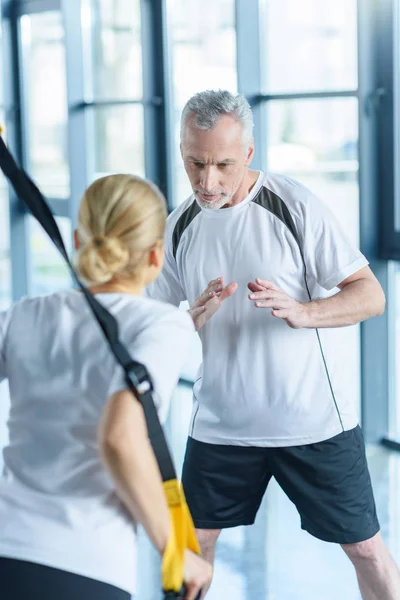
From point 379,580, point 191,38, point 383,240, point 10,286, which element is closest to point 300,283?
point 379,580

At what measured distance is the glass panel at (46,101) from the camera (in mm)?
5941

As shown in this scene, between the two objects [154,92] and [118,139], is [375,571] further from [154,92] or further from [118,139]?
[118,139]

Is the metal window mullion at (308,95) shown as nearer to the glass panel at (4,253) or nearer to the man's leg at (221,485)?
the man's leg at (221,485)

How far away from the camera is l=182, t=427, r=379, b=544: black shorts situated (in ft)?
6.75

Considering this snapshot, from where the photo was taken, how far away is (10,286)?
22.4ft

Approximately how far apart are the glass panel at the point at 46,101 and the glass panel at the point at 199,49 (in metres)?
1.28

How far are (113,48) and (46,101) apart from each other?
1.03 m

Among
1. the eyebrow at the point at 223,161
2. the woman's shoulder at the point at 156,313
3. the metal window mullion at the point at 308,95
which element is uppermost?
the metal window mullion at the point at 308,95

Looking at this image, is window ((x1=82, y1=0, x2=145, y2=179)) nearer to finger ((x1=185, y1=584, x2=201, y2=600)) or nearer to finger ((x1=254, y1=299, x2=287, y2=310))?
finger ((x1=254, y1=299, x2=287, y2=310))

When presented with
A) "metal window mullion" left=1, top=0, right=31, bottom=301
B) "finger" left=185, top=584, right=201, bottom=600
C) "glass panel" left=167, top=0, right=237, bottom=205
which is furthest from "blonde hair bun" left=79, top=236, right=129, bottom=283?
"metal window mullion" left=1, top=0, right=31, bottom=301

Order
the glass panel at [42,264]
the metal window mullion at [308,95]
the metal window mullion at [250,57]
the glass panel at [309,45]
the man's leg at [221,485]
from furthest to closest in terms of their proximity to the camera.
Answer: the glass panel at [42,264] < the metal window mullion at [250,57] < the glass panel at [309,45] < the metal window mullion at [308,95] < the man's leg at [221,485]

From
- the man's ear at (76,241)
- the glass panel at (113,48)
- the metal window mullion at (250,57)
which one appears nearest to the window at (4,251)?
the glass panel at (113,48)

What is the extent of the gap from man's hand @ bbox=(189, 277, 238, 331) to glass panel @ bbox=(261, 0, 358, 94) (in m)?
2.04

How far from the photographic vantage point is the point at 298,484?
2076 mm
